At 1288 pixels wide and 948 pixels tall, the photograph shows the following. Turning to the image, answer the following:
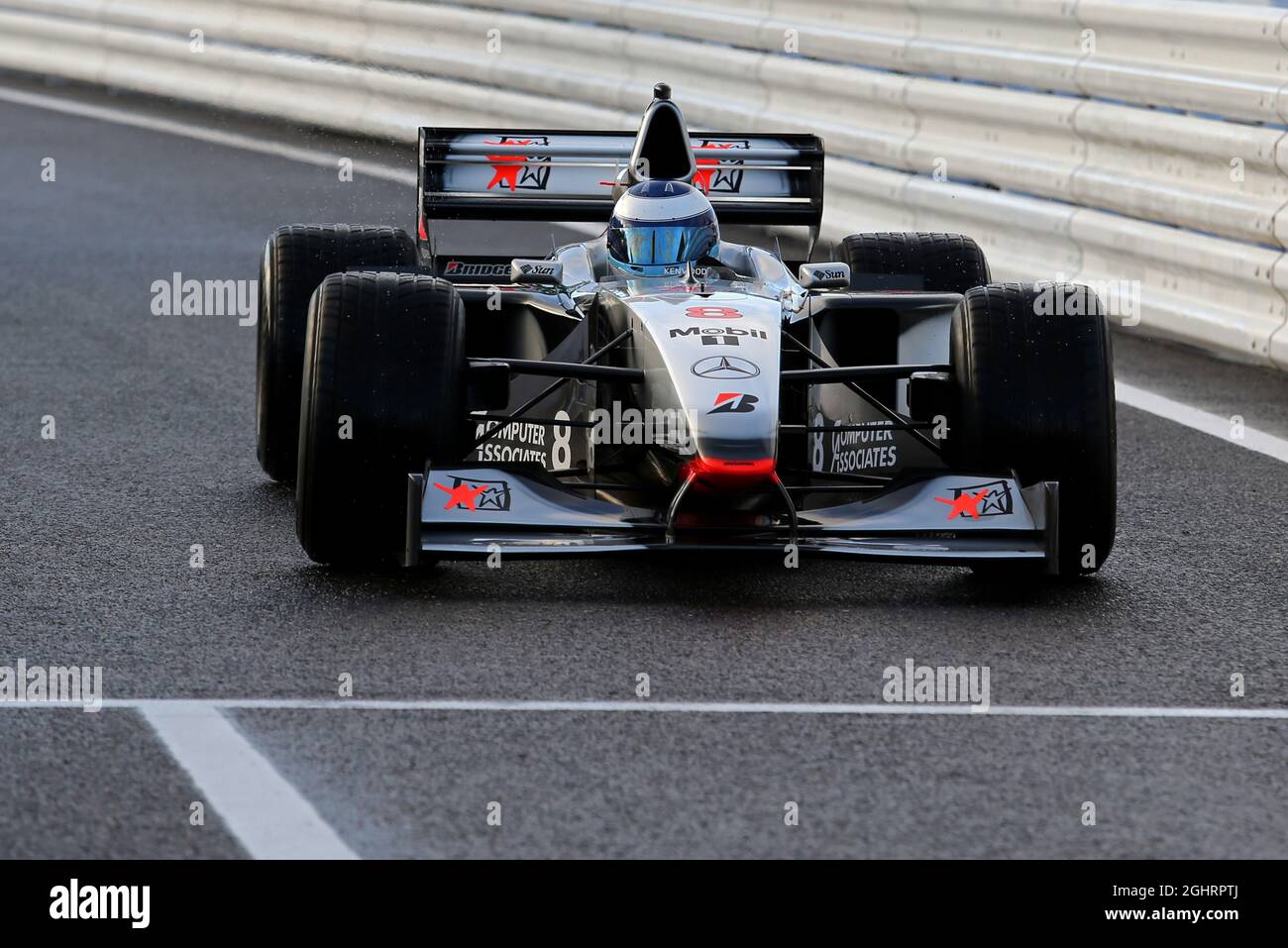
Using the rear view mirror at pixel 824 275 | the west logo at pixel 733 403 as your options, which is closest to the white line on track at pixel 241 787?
the west logo at pixel 733 403

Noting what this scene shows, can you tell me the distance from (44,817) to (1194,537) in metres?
3.90

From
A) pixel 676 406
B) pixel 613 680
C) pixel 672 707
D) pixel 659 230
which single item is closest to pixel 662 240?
pixel 659 230

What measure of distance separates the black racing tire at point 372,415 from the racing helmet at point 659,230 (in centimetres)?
114

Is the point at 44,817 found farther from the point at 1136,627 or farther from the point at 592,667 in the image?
the point at 1136,627

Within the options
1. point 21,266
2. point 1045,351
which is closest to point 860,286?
point 1045,351

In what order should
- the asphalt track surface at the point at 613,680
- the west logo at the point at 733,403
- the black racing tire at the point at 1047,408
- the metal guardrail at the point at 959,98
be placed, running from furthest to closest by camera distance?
the metal guardrail at the point at 959,98, the black racing tire at the point at 1047,408, the west logo at the point at 733,403, the asphalt track surface at the point at 613,680

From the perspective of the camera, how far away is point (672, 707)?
5055 millimetres

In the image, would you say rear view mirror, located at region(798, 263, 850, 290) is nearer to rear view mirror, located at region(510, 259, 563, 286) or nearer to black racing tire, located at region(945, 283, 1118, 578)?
rear view mirror, located at region(510, 259, 563, 286)

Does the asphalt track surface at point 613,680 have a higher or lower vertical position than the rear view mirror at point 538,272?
lower

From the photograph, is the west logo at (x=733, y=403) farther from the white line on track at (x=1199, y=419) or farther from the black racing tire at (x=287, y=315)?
the white line on track at (x=1199, y=419)

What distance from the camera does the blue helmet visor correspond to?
7.27m

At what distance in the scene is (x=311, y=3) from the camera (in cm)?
1730

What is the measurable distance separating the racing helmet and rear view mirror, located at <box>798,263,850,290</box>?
0.36m

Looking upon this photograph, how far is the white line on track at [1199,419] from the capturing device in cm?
820
